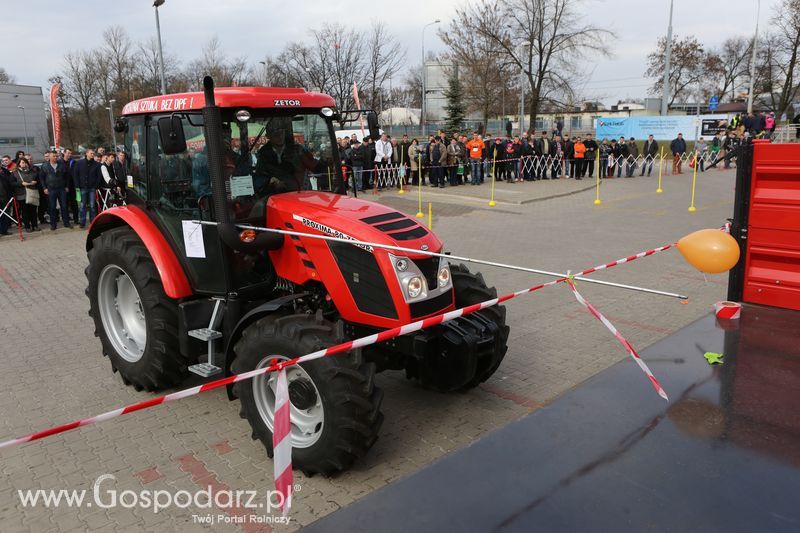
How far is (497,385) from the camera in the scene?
5.56m

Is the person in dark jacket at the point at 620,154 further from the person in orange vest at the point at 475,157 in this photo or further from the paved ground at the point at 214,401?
the paved ground at the point at 214,401

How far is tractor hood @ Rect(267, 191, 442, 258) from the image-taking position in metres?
4.31

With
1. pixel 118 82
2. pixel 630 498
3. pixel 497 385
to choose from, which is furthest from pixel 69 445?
pixel 118 82

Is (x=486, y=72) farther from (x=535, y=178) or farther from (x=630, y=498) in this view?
(x=630, y=498)

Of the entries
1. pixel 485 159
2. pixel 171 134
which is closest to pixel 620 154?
pixel 485 159

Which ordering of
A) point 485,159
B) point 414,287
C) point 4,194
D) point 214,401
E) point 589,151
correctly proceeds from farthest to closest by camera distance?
point 589,151, point 485,159, point 4,194, point 214,401, point 414,287

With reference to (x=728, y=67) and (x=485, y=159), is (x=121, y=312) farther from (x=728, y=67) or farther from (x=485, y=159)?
(x=728, y=67)

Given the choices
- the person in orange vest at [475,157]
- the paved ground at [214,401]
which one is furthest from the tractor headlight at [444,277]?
the person in orange vest at [475,157]

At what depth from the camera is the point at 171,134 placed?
13.5 feet

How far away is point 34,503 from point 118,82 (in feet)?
170

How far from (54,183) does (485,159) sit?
47.1 ft

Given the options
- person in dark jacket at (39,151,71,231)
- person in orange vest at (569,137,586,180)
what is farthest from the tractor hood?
person in orange vest at (569,137,586,180)

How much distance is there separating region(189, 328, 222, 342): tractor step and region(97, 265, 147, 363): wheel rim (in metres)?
1.11

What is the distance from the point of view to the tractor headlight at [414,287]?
4.26 metres
